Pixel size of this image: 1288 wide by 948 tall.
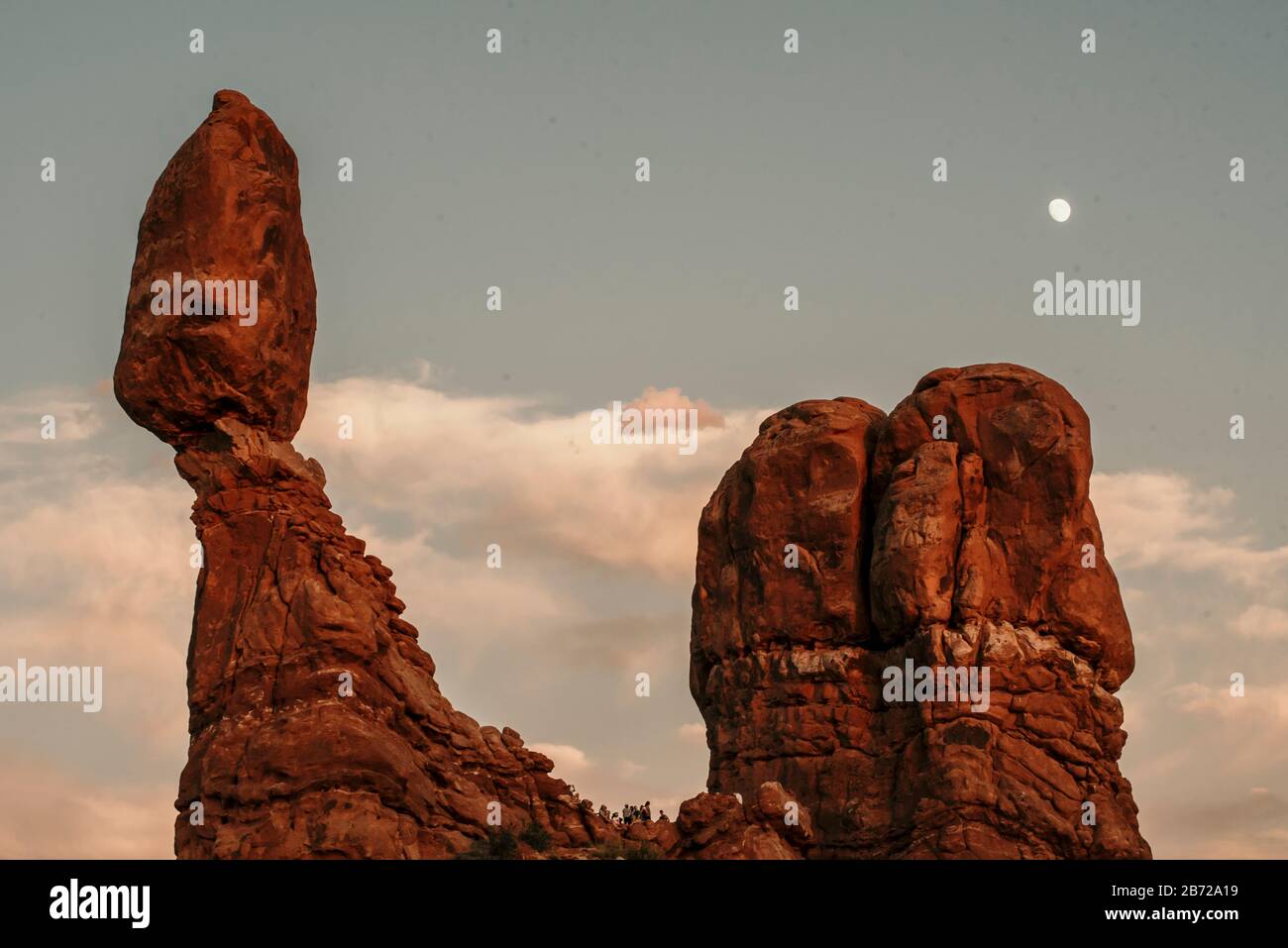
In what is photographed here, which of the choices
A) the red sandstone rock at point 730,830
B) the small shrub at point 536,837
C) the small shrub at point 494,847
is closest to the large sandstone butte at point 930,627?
the red sandstone rock at point 730,830

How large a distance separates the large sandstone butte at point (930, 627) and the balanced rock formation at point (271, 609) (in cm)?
954

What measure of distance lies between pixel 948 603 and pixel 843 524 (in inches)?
154

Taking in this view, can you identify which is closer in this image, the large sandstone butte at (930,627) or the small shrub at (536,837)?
the small shrub at (536,837)

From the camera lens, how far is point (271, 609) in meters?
51.7

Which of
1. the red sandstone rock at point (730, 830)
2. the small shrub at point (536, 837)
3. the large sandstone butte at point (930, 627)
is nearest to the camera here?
the small shrub at point (536, 837)

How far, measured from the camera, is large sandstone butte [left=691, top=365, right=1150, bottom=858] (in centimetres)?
5766

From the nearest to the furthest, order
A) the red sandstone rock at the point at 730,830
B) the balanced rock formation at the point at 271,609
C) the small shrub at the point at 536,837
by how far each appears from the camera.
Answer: the balanced rock formation at the point at 271,609, the small shrub at the point at 536,837, the red sandstone rock at the point at 730,830

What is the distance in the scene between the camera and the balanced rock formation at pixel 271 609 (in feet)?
164

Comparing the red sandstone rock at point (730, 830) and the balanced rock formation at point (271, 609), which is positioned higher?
the balanced rock formation at point (271, 609)

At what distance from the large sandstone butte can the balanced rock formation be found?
9540 millimetres

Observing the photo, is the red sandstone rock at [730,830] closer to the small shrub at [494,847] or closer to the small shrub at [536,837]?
the small shrub at [536,837]

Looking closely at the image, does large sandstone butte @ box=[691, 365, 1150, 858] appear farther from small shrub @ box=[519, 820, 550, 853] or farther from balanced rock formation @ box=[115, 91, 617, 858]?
small shrub @ box=[519, 820, 550, 853]

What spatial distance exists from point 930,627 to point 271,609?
16.0m
